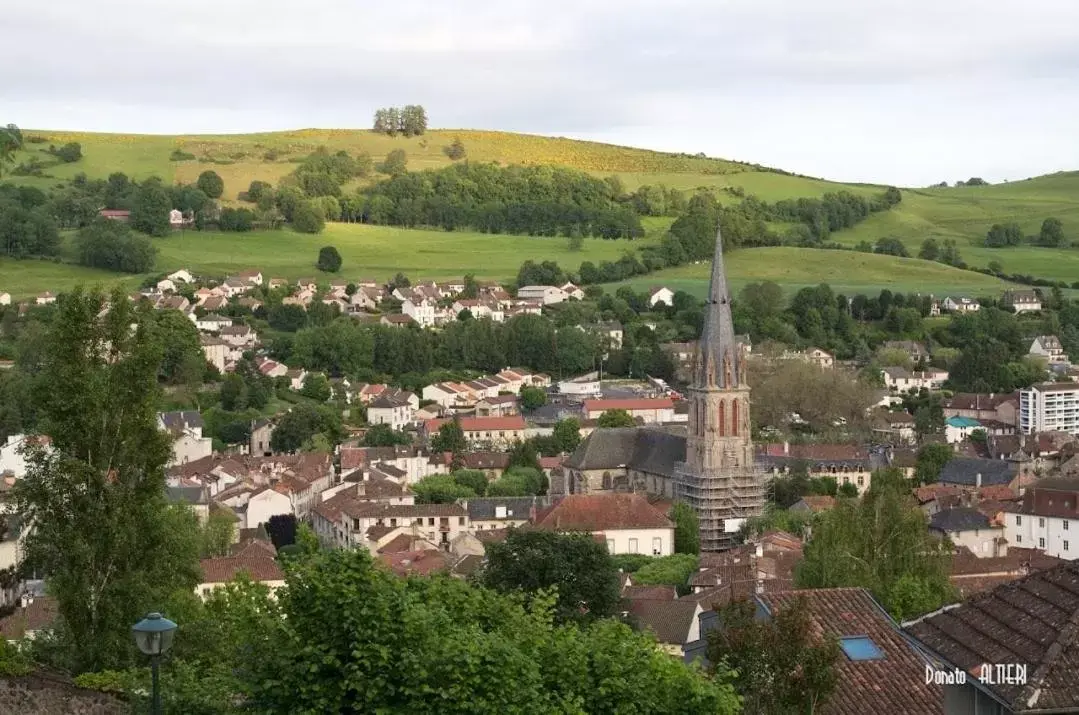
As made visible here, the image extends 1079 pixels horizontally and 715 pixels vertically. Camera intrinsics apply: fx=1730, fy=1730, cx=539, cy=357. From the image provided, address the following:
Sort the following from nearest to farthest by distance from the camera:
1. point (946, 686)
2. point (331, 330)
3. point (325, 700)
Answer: point (946, 686), point (325, 700), point (331, 330)

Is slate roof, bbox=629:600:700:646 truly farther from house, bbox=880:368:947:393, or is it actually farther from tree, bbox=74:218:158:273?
tree, bbox=74:218:158:273

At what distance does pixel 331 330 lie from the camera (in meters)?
85.8

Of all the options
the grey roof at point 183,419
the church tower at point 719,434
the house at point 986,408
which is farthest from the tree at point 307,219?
the church tower at point 719,434

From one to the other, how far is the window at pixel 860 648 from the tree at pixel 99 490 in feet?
22.8

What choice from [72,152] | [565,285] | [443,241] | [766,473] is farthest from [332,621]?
[72,152]

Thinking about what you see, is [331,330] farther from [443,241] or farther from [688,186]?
[688,186]

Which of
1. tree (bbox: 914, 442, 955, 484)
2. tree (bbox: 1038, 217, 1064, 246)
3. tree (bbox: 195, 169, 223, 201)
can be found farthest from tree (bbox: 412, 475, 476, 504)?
tree (bbox: 1038, 217, 1064, 246)

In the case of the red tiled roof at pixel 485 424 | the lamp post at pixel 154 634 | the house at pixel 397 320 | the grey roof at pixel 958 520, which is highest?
the lamp post at pixel 154 634

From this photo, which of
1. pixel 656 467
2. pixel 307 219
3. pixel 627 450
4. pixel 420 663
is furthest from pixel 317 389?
pixel 420 663

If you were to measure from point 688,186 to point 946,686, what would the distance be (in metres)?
138

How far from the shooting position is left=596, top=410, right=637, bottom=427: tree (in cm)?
7056

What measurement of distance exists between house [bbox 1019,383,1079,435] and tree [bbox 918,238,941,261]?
48125mm

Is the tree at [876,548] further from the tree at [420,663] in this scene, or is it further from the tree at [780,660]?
the tree at [420,663]

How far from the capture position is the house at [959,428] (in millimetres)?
75750
